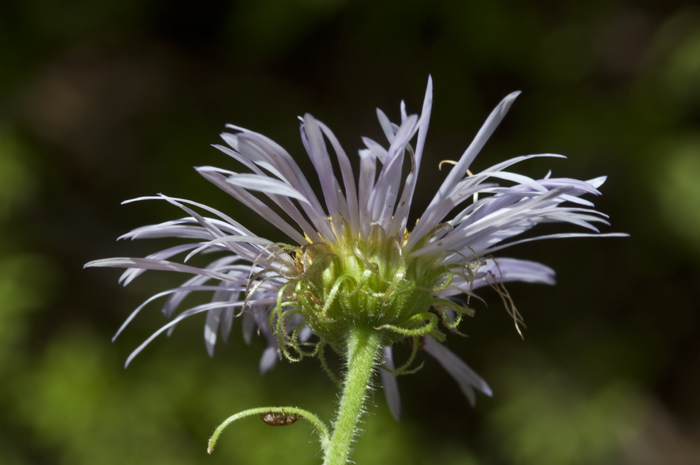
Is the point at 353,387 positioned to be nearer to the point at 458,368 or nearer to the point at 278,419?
the point at 278,419

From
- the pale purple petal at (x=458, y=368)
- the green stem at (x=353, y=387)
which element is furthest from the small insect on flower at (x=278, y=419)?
the pale purple petal at (x=458, y=368)

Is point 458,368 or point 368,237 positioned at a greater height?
point 368,237

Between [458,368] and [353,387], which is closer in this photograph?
[353,387]

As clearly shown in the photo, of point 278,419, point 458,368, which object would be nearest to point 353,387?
point 278,419

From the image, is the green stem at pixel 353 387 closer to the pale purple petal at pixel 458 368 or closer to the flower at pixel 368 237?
the flower at pixel 368 237

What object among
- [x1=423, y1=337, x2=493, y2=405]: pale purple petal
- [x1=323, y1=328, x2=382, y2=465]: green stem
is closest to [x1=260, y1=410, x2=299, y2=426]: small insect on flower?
[x1=323, y1=328, x2=382, y2=465]: green stem

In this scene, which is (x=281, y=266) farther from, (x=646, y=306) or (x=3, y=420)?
(x=646, y=306)

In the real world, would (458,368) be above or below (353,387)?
below

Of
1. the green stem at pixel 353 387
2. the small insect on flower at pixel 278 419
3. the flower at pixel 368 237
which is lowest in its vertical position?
the small insect on flower at pixel 278 419
